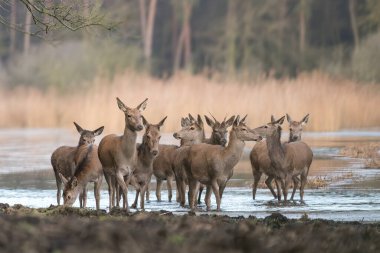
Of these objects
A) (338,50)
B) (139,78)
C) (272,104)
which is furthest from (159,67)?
(272,104)

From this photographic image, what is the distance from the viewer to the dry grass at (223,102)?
4009 cm

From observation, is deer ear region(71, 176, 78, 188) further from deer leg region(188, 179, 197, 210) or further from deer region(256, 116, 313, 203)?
deer region(256, 116, 313, 203)

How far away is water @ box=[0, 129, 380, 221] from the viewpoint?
58.0 ft

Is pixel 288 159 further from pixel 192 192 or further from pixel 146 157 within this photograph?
pixel 146 157

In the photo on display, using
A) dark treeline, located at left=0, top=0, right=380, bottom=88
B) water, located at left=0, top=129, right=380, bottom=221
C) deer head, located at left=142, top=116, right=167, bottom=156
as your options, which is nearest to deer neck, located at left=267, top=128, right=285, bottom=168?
water, located at left=0, top=129, right=380, bottom=221

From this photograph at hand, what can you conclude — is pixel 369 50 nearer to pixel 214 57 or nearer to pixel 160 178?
pixel 214 57

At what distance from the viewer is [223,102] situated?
41.4 meters

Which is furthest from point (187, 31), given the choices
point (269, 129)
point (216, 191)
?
point (216, 191)

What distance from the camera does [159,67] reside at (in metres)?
82.4

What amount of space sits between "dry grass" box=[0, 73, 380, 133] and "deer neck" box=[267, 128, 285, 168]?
17.8 meters

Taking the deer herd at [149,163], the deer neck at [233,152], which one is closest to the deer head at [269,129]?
the deer herd at [149,163]

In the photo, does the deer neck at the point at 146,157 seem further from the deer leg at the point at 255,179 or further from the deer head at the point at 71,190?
the deer leg at the point at 255,179

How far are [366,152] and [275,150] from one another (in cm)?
857

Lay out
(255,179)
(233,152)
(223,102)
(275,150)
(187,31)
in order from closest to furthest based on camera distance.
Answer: (233,152)
(275,150)
(255,179)
(223,102)
(187,31)
